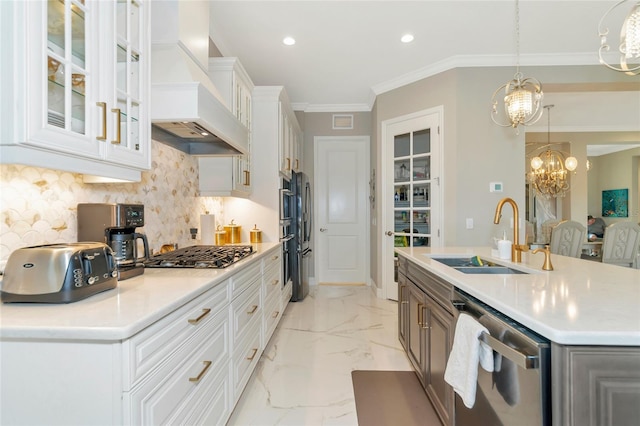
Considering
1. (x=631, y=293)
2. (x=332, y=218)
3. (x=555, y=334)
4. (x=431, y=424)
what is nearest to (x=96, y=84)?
(x=555, y=334)

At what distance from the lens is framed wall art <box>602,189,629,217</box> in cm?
636

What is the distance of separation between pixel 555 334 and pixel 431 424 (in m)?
1.31

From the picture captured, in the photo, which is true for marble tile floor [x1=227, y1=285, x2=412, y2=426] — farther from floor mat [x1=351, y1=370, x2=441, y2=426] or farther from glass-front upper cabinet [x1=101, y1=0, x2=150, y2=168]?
glass-front upper cabinet [x1=101, y1=0, x2=150, y2=168]

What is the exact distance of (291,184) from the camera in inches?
155

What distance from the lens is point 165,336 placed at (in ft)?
3.26

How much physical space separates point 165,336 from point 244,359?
38.8 inches

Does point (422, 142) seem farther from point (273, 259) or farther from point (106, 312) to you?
point (106, 312)

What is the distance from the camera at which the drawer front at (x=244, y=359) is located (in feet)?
5.47

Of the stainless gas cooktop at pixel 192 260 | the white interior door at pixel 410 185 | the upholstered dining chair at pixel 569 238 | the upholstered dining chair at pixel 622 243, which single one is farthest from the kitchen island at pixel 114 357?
the upholstered dining chair at pixel 622 243

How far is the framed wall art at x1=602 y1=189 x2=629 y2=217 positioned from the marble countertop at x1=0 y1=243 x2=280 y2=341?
8572 millimetres

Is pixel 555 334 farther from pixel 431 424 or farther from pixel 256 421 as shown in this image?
pixel 256 421

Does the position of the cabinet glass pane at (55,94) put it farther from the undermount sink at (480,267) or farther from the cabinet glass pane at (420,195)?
the cabinet glass pane at (420,195)

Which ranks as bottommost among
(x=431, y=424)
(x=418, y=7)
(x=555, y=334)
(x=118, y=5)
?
(x=431, y=424)

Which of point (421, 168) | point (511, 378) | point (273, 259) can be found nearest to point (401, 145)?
point (421, 168)
